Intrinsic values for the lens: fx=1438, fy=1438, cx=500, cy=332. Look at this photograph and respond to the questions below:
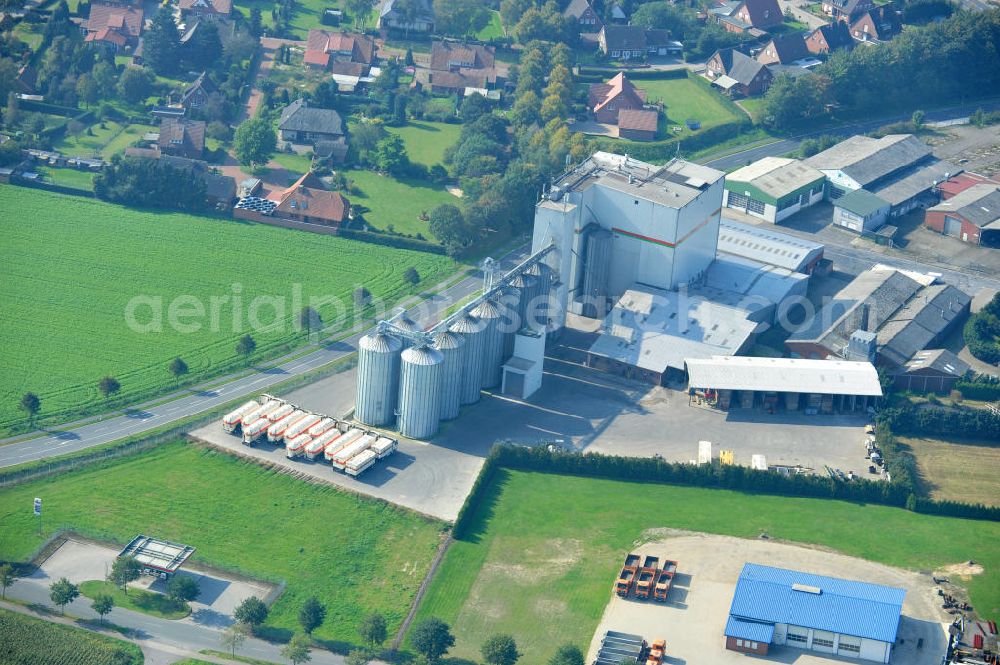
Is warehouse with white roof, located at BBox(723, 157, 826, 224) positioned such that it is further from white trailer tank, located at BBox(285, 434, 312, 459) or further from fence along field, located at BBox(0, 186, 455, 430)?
white trailer tank, located at BBox(285, 434, 312, 459)

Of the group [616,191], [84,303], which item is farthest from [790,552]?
[84,303]

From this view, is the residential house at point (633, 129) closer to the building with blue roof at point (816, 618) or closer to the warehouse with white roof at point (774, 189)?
the warehouse with white roof at point (774, 189)

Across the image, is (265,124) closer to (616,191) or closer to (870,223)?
(616,191)

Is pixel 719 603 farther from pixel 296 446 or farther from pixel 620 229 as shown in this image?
pixel 620 229

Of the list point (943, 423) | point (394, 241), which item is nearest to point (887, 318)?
point (943, 423)

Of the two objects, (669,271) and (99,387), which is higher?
(669,271)

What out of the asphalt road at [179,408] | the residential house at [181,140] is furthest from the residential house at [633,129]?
the residential house at [181,140]
